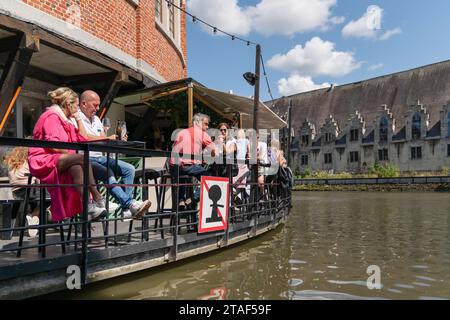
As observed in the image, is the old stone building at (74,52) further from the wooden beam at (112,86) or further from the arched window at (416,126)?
the arched window at (416,126)

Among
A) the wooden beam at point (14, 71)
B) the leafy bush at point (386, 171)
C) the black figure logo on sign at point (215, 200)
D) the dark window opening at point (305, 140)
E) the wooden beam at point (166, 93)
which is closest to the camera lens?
the black figure logo on sign at point (215, 200)

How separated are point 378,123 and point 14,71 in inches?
1990

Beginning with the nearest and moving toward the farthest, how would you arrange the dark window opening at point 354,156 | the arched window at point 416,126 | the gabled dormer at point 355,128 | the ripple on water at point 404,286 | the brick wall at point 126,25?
1. the ripple on water at point 404,286
2. the brick wall at point 126,25
3. the arched window at point 416,126
4. the gabled dormer at point 355,128
5. the dark window opening at point 354,156

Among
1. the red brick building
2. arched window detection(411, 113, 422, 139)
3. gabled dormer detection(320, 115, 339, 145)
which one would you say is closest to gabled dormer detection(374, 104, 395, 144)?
arched window detection(411, 113, 422, 139)

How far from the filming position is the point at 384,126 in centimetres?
5209

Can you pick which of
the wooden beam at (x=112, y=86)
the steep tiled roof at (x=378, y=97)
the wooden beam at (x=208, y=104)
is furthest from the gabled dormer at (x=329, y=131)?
the wooden beam at (x=112, y=86)

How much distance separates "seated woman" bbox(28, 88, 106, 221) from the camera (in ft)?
14.1

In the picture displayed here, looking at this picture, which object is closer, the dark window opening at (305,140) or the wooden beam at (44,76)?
the wooden beam at (44,76)

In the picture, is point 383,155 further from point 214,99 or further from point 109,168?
point 109,168

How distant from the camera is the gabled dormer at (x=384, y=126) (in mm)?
50966

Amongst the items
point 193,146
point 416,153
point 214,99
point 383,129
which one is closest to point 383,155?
point 383,129

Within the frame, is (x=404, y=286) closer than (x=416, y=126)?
Yes

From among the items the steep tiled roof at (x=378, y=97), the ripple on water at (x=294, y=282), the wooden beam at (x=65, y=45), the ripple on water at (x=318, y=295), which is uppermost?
the steep tiled roof at (x=378, y=97)

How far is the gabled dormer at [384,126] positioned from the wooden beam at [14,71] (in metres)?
49.4
